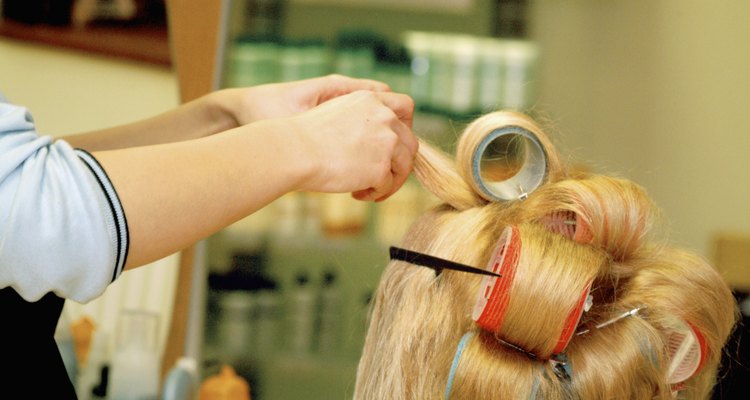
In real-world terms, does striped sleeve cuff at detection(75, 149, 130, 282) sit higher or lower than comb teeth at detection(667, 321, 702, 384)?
higher

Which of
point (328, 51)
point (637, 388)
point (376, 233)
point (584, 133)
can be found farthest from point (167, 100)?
point (637, 388)

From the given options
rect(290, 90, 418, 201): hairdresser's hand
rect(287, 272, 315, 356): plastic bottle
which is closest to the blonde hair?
rect(290, 90, 418, 201): hairdresser's hand

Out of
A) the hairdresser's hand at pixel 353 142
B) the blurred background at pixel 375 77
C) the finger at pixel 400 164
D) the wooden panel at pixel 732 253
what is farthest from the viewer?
the wooden panel at pixel 732 253

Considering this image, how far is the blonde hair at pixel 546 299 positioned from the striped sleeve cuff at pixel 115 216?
412mm

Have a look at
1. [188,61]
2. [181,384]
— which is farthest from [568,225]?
[188,61]

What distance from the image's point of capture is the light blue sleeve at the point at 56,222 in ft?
2.37

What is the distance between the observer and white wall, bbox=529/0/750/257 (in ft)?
10.4

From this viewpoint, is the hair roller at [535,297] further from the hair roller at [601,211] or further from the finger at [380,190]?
the finger at [380,190]

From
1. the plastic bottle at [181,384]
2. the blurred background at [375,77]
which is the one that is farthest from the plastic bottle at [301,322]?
Answer: the plastic bottle at [181,384]

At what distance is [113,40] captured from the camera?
8.68 feet

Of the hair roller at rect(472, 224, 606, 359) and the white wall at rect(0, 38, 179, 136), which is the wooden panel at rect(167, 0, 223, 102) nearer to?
the white wall at rect(0, 38, 179, 136)

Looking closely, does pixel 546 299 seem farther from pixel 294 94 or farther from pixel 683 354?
pixel 294 94

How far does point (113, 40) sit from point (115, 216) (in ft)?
6.77

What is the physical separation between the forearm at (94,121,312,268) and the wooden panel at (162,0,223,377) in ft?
5.73
